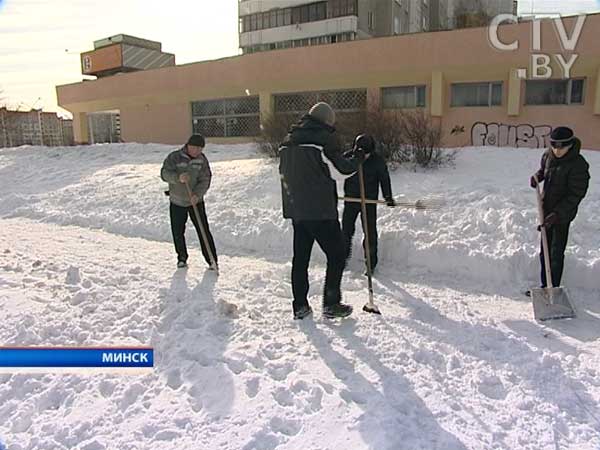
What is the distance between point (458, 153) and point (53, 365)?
9199 mm

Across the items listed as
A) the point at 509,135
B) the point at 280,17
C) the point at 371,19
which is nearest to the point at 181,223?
the point at 509,135

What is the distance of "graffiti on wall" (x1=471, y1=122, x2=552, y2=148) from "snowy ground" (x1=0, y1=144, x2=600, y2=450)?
10.8 m

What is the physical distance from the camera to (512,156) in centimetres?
1007

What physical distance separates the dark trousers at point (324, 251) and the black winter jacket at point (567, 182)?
212 centimetres

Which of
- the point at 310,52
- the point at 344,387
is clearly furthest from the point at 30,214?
the point at 310,52

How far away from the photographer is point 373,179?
17.5 ft

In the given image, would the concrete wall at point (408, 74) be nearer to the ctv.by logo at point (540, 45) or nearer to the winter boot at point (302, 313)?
the ctv.by logo at point (540, 45)

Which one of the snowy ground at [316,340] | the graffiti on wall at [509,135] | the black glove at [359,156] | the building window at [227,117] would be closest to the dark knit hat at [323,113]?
the black glove at [359,156]

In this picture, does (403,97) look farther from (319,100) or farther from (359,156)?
(359,156)

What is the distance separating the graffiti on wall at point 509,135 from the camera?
16.8 metres

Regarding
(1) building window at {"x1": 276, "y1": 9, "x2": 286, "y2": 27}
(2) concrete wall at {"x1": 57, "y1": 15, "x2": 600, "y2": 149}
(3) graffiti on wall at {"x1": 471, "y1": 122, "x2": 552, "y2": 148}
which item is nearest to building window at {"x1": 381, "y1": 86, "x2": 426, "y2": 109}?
(2) concrete wall at {"x1": 57, "y1": 15, "x2": 600, "y2": 149}

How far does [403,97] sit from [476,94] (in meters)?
2.83

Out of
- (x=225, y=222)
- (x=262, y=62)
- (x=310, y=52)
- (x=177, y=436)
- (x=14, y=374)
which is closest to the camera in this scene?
(x=177, y=436)

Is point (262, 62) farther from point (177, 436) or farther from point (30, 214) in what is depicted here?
point (177, 436)
